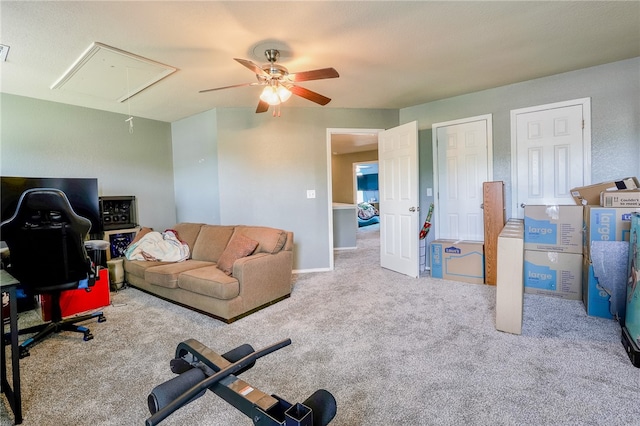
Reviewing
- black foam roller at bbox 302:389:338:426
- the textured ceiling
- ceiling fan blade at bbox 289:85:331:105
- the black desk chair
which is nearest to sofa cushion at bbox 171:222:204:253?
the black desk chair

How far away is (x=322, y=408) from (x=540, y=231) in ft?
10.8

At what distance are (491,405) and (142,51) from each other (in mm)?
3610

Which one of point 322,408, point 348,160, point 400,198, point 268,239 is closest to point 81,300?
point 268,239

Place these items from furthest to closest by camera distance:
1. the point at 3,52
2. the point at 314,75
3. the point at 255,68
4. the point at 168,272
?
the point at 168,272
the point at 3,52
the point at 314,75
the point at 255,68

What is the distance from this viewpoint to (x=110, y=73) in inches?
120

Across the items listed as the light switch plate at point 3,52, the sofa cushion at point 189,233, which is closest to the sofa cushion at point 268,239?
the sofa cushion at point 189,233

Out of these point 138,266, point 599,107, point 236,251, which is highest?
point 599,107

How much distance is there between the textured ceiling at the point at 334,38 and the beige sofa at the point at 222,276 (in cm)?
179

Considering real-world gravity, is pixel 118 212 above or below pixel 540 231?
above

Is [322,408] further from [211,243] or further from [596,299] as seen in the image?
[211,243]

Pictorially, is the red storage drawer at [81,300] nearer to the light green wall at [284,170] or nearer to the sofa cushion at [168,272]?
the sofa cushion at [168,272]

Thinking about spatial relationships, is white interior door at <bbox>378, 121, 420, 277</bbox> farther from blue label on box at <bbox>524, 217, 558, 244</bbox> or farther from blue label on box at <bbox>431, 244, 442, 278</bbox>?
blue label on box at <bbox>524, 217, 558, 244</bbox>

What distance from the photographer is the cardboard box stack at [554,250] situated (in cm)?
305

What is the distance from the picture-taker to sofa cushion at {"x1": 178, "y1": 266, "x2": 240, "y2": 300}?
9.01 ft
